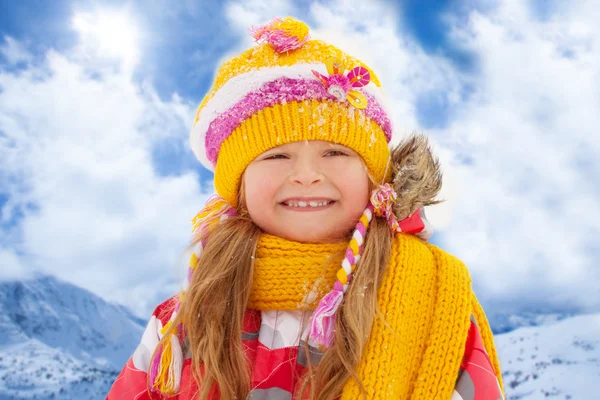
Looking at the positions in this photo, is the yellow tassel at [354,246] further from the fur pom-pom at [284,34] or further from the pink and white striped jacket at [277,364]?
the fur pom-pom at [284,34]

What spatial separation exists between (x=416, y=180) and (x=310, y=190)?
354mm

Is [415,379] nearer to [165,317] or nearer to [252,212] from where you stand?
[252,212]

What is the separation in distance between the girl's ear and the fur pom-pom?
1.78 feet

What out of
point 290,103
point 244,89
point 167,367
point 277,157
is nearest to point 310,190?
point 277,157

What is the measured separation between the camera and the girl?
1398 mm

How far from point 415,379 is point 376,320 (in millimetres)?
188

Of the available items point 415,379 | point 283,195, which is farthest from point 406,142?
point 415,379

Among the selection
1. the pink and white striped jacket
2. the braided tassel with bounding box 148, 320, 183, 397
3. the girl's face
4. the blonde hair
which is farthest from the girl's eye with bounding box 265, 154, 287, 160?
the braided tassel with bounding box 148, 320, 183, 397

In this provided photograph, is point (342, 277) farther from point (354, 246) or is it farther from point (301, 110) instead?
point (301, 110)

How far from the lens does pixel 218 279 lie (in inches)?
64.1

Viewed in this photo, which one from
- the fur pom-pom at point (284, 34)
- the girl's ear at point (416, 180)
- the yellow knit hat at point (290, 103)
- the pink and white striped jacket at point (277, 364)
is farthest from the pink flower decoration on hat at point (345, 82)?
the pink and white striped jacket at point (277, 364)

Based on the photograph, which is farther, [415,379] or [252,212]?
[252,212]

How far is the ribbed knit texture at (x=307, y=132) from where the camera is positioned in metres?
1.63

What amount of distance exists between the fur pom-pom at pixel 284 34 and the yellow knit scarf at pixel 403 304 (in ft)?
2.17
